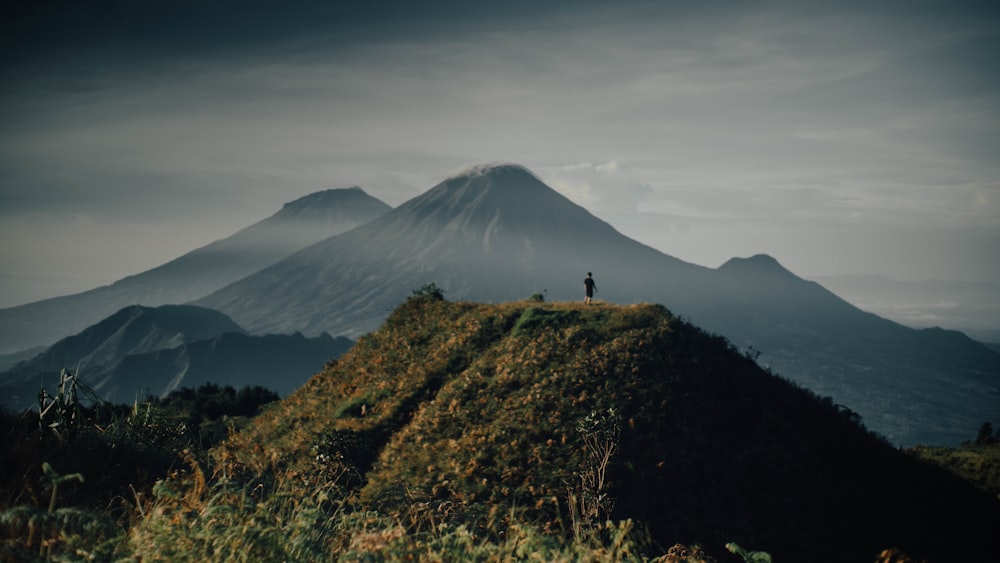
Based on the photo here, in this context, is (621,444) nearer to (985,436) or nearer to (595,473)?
(595,473)

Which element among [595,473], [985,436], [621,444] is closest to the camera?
[595,473]

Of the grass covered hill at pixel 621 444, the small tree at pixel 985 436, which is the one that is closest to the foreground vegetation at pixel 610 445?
the grass covered hill at pixel 621 444

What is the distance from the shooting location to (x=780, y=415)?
25547mm

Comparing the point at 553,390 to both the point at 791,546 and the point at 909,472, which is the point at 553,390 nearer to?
the point at 791,546

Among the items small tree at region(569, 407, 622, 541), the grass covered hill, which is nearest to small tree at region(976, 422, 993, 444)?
the grass covered hill

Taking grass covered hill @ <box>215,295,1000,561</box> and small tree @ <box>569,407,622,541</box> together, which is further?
grass covered hill @ <box>215,295,1000,561</box>

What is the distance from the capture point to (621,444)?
2173 cm

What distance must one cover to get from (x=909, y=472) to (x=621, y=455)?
12815 mm

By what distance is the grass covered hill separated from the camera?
769 inches

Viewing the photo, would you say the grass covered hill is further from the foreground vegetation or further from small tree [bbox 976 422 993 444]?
small tree [bbox 976 422 993 444]

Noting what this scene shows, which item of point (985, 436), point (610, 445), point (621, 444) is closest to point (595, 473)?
point (610, 445)

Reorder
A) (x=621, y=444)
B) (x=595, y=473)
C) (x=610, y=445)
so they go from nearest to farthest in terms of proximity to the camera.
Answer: (x=610, y=445) < (x=595, y=473) < (x=621, y=444)

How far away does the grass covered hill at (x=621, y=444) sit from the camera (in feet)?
64.1

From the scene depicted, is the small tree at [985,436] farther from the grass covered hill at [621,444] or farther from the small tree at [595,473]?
the small tree at [595,473]
